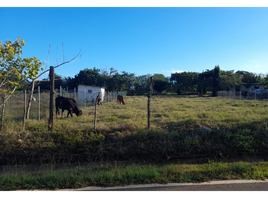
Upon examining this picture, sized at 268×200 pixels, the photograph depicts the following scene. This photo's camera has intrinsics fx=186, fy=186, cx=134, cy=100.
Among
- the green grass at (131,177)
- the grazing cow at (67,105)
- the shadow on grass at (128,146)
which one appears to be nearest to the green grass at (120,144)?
the shadow on grass at (128,146)

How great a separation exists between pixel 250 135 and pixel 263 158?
110cm

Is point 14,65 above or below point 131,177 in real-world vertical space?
above

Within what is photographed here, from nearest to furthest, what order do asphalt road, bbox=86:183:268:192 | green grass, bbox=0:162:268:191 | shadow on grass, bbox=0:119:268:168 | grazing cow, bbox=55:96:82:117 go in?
asphalt road, bbox=86:183:268:192 → green grass, bbox=0:162:268:191 → shadow on grass, bbox=0:119:268:168 → grazing cow, bbox=55:96:82:117

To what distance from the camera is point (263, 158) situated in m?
6.20

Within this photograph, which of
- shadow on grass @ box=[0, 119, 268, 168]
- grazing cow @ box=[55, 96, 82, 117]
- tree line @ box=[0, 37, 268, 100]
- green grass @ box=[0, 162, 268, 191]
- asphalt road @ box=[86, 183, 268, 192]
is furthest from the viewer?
tree line @ box=[0, 37, 268, 100]

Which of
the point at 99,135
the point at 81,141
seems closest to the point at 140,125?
the point at 99,135

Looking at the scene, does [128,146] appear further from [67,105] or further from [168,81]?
[168,81]

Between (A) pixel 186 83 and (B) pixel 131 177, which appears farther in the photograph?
(A) pixel 186 83

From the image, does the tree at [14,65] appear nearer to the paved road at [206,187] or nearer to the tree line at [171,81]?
the paved road at [206,187]

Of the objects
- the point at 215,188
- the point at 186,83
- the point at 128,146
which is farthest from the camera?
the point at 186,83

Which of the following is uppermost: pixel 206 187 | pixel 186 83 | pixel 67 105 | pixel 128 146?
pixel 186 83

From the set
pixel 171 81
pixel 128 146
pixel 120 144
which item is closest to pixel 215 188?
pixel 128 146

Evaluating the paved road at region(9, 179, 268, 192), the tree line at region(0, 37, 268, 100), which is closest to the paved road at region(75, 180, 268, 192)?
the paved road at region(9, 179, 268, 192)

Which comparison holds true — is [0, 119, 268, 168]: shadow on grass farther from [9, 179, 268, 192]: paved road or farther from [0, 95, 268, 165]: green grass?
[9, 179, 268, 192]: paved road
